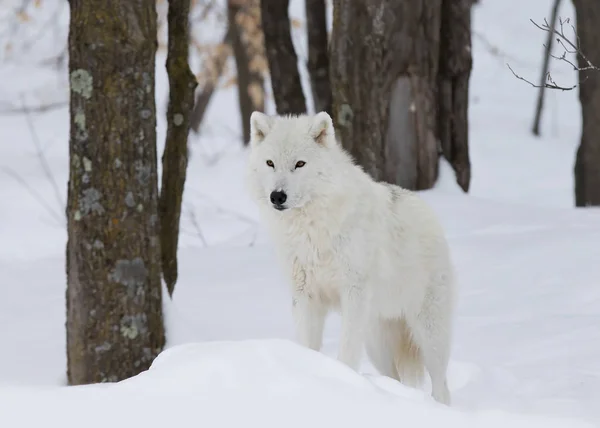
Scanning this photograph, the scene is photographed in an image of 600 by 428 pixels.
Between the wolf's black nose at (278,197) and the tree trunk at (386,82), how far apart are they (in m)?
4.04

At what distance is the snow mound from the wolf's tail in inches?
78.5

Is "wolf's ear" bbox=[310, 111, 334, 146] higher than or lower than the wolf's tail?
higher

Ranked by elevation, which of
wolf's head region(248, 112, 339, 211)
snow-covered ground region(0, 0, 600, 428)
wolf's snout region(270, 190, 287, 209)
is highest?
Answer: wolf's head region(248, 112, 339, 211)

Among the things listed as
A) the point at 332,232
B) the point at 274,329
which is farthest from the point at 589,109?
the point at 332,232

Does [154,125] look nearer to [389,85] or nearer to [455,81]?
[389,85]

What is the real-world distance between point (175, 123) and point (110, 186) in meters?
1.05

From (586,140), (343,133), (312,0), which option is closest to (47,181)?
(312,0)

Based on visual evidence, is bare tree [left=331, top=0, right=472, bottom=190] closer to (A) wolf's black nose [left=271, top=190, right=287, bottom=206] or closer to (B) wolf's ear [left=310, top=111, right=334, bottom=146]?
(B) wolf's ear [left=310, top=111, right=334, bottom=146]

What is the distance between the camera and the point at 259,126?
4598 mm

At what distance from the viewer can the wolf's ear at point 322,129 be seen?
454 cm

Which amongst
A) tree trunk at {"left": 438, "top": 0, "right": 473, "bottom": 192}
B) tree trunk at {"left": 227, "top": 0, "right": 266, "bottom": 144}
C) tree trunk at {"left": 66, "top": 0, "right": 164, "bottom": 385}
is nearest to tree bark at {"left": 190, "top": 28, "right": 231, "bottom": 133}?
tree trunk at {"left": 227, "top": 0, "right": 266, "bottom": 144}

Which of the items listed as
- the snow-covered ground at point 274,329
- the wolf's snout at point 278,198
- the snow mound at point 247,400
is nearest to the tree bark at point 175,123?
the snow-covered ground at point 274,329

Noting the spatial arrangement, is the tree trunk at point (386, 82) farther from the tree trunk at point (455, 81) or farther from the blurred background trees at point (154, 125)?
the tree trunk at point (455, 81)

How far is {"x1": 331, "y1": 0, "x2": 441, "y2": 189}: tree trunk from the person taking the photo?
8227mm
